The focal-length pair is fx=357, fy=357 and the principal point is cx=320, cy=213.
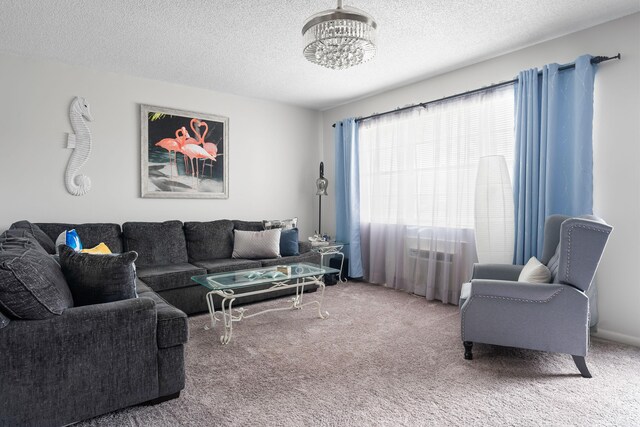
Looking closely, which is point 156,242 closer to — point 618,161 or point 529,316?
point 529,316

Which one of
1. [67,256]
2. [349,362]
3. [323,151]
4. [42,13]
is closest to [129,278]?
[67,256]

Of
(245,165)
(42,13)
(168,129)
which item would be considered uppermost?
(42,13)

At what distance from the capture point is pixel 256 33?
291cm

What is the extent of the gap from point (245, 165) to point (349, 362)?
3.15 metres

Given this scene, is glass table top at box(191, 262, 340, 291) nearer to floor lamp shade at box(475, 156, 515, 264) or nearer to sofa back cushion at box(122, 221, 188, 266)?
sofa back cushion at box(122, 221, 188, 266)

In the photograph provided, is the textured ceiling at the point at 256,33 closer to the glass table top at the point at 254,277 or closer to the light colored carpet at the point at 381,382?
the glass table top at the point at 254,277

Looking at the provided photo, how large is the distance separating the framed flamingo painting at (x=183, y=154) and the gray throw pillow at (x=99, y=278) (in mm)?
2298

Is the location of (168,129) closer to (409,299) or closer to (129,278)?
(129,278)

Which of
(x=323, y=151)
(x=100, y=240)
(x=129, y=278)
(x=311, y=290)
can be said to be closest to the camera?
(x=129, y=278)

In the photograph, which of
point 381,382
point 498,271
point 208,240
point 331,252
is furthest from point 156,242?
point 498,271

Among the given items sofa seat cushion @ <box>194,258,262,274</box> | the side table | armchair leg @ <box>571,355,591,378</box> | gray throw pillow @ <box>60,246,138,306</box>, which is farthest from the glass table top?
armchair leg @ <box>571,355,591,378</box>

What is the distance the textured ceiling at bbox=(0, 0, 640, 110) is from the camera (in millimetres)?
2525

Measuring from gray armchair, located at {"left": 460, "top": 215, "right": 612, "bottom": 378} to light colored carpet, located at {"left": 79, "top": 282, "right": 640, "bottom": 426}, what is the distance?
20 cm

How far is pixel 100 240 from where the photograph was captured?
11.5 ft
